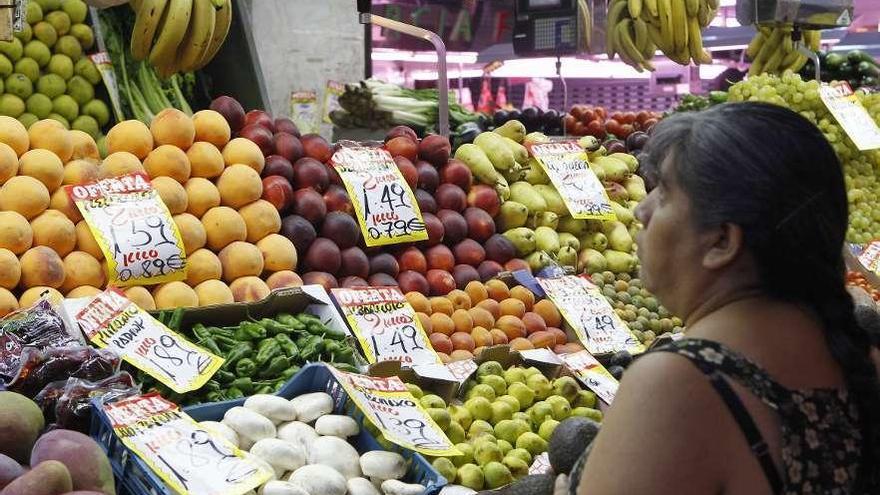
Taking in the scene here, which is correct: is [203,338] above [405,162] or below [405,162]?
below

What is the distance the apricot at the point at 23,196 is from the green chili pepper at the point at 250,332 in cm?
68

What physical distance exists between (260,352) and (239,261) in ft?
1.65

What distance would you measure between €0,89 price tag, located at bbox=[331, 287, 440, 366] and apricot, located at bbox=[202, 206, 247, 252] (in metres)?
0.36

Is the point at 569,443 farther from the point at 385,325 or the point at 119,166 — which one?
the point at 119,166

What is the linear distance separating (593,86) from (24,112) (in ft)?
48.1

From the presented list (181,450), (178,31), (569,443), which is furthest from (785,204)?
(178,31)

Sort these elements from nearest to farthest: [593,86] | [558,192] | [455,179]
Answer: [455,179]
[558,192]
[593,86]

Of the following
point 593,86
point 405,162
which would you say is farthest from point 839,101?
point 593,86

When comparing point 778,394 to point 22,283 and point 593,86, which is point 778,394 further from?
point 593,86

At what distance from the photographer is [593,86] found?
1833 centimetres

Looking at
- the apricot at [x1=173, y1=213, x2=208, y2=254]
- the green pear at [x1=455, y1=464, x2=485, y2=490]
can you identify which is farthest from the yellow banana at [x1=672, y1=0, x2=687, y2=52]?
the green pear at [x1=455, y1=464, x2=485, y2=490]

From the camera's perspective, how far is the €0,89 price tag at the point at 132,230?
303 cm

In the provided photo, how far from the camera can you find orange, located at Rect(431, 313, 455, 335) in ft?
11.1

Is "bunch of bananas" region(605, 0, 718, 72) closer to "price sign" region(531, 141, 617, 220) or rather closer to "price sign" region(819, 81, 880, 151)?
"price sign" region(819, 81, 880, 151)
